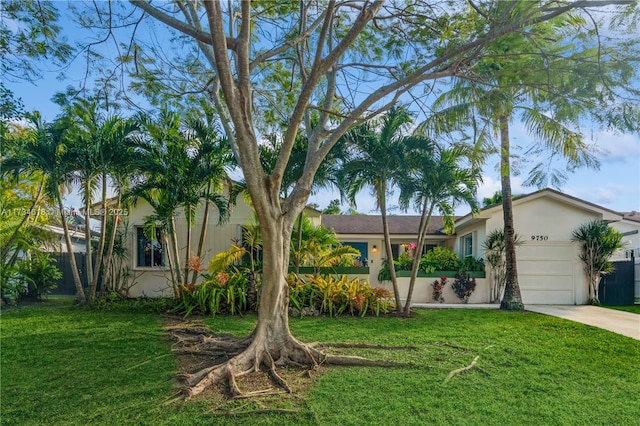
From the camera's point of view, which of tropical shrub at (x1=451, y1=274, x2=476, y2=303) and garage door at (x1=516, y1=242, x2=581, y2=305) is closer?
tropical shrub at (x1=451, y1=274, x2=476, y2=303)

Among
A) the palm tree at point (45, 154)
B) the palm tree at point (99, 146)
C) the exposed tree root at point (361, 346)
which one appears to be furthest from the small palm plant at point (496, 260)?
the palm tree at point (45, 154)

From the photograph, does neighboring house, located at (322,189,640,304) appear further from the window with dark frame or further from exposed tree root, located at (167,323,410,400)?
exposed tree root, located at (167,323,410,400)

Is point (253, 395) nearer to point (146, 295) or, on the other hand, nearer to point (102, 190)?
point (102, 190)

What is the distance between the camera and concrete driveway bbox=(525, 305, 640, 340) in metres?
9.66

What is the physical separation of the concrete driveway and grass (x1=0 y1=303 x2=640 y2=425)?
0.89 m

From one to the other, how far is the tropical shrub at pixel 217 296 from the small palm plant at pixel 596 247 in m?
12.1

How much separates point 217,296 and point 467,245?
40.6ft

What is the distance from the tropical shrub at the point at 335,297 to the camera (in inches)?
433

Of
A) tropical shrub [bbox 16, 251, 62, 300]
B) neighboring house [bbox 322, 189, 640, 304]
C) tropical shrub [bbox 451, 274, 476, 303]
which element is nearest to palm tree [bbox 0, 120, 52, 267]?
tropical shrub [bbox 16, 251, 62, 300]

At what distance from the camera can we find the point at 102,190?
40.5 ft

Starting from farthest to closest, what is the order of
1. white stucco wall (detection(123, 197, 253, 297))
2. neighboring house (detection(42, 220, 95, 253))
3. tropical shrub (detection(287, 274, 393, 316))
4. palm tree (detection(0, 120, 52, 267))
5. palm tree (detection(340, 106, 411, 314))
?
neighboring house (detection(42, 220, 95, 253)) → white stucco wall (detection(123, 197, 253, 297)) → palm tree (detection(0, 120, 52, 267)) → tropical shrub (detection(287, 274, 393, 316)) → palm tree (detection(340, 106, 411, 314))

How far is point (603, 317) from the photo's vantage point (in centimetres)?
1171

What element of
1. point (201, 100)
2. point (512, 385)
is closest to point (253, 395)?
point (512, 385)

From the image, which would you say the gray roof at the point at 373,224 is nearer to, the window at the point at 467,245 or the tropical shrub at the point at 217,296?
the window at the point at 467,245
